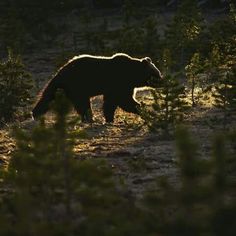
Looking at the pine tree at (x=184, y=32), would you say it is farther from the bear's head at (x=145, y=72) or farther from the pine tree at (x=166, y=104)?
the pine tree at (x=166, y=104)

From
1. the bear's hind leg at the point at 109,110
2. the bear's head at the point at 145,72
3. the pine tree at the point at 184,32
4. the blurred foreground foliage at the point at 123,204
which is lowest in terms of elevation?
the bear's hind leg at the point at 109,110

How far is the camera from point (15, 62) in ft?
65.2

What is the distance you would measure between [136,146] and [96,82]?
475 cm

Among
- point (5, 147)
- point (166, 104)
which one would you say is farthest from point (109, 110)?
point (5, 147)

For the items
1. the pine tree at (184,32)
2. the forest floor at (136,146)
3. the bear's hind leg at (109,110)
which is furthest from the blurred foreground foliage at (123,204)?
the pine tree at (184,32)

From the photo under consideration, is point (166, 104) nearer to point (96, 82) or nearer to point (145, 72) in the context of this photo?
point (96, 82)

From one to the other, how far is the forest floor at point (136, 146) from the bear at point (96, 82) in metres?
0.51

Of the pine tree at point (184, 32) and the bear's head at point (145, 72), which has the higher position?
the pine tree at point (184, 32)

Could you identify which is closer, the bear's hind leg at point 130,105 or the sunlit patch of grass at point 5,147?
the sunlit patch of grass at point 5,147

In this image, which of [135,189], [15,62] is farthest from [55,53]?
[135,189]

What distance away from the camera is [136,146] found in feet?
46.3

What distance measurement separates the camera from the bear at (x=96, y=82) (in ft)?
59.6

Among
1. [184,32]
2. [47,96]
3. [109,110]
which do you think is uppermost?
[184,32]

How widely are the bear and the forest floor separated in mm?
513
